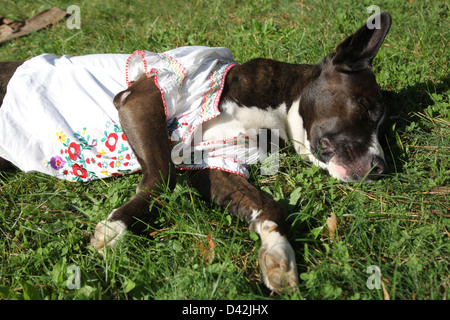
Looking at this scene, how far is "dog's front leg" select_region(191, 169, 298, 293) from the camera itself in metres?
2.24

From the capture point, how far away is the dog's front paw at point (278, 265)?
7.23 ft

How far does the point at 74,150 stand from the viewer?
10.6 ft

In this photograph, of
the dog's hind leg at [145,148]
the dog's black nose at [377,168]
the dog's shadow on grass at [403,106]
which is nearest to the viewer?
the dog's hind leg at [145,148]

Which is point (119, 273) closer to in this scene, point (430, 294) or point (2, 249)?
point (2, 249)

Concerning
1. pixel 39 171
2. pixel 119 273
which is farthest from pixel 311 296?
pixel 39 171

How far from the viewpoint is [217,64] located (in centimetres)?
319

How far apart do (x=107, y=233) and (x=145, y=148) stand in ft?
1.93

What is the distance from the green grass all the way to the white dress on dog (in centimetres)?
17

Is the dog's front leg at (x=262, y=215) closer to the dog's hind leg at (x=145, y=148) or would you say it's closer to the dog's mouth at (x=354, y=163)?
the dog's hind leg at (x=145, y=148)

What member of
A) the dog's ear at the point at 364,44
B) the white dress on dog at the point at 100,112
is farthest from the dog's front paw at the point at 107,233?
the dog's ear at the point at 364,44

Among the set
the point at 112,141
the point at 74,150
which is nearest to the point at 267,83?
the point at 112,141

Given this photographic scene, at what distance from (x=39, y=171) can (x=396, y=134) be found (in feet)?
8.77

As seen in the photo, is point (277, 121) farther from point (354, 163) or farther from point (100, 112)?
point (100, 112)

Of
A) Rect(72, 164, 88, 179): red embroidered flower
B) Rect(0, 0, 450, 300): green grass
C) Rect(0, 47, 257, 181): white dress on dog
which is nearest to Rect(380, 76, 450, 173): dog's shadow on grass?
Rect(0, 0, 450, 300): green grass
